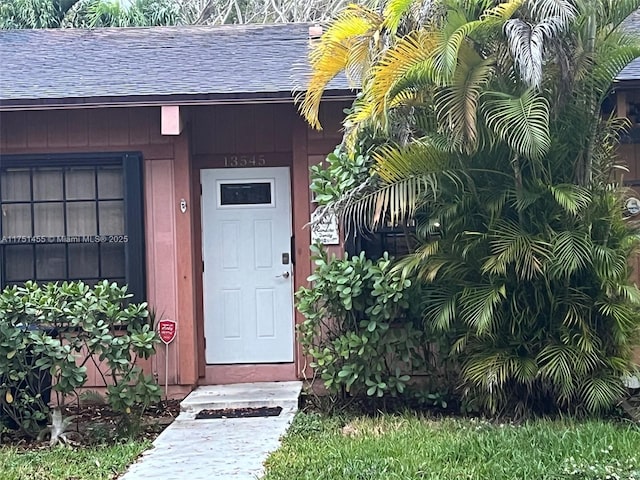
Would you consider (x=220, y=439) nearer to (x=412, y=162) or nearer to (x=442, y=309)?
(x=442, y=309)

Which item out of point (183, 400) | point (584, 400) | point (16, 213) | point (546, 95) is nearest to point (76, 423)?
point (183, 400)

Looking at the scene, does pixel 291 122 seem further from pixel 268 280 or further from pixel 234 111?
pixel 268 280

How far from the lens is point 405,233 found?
22.5 ft

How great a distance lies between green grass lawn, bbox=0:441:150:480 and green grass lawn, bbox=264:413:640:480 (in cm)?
108

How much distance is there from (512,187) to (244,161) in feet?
10.3

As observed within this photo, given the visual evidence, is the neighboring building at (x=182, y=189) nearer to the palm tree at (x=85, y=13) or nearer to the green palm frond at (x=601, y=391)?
the green palm frond at (x=601, y=391)

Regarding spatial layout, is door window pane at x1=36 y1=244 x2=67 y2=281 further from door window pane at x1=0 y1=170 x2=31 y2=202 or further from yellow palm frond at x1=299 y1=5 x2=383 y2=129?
yellow palm frond at x1=299 y1=5 x2=383 y2=129

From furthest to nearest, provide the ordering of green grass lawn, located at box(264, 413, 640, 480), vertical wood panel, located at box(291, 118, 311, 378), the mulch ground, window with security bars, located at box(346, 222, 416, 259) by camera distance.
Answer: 1. vertical wood panel, located at box(291, 118, 311, 378)
2. window with security bars, located at box(346, 222, 416, 259)
3. the mulch ground
4. green grass lawn, located at box(264, 413, 640, 480)

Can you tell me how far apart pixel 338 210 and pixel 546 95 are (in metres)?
1.82

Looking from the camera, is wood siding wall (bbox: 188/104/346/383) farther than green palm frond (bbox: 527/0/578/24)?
Yes

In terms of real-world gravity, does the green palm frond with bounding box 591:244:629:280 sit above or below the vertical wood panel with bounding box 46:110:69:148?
below

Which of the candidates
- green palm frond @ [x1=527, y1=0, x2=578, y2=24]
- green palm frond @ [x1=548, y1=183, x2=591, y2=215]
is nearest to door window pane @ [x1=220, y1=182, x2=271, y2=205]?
green palm frond @ [x1=548, y1=183, x2=591, y2=215]

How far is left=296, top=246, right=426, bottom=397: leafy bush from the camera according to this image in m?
6.54

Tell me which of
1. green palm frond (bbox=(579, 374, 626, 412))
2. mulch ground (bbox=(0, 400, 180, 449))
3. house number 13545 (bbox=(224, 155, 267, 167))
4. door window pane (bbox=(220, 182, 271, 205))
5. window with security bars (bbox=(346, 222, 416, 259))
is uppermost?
house number 13545 (bbox=(224, 155, 267, 167))
